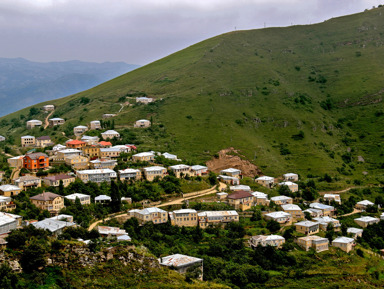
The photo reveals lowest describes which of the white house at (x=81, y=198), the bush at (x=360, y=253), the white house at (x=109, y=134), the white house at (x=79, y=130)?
the bush at (x=360, y=253)

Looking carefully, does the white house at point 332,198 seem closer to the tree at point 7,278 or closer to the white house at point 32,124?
the tree at point 7,278

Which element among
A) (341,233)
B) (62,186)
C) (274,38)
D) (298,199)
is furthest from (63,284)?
(274,38)

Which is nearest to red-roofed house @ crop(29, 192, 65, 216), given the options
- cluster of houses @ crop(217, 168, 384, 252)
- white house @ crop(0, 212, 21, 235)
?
white house @ crop(0, 212, 21, 235)

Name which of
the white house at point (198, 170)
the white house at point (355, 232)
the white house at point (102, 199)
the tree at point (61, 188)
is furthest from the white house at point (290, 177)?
the tree at point (61, 188)

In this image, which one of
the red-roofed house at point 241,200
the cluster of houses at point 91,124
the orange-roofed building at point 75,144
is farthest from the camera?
the cluster of houses at point 91,124

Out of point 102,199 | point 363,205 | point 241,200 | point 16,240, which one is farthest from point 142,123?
point 16,240

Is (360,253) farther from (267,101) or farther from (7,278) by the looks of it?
(267,101)

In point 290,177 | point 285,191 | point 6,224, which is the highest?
point 6,224
